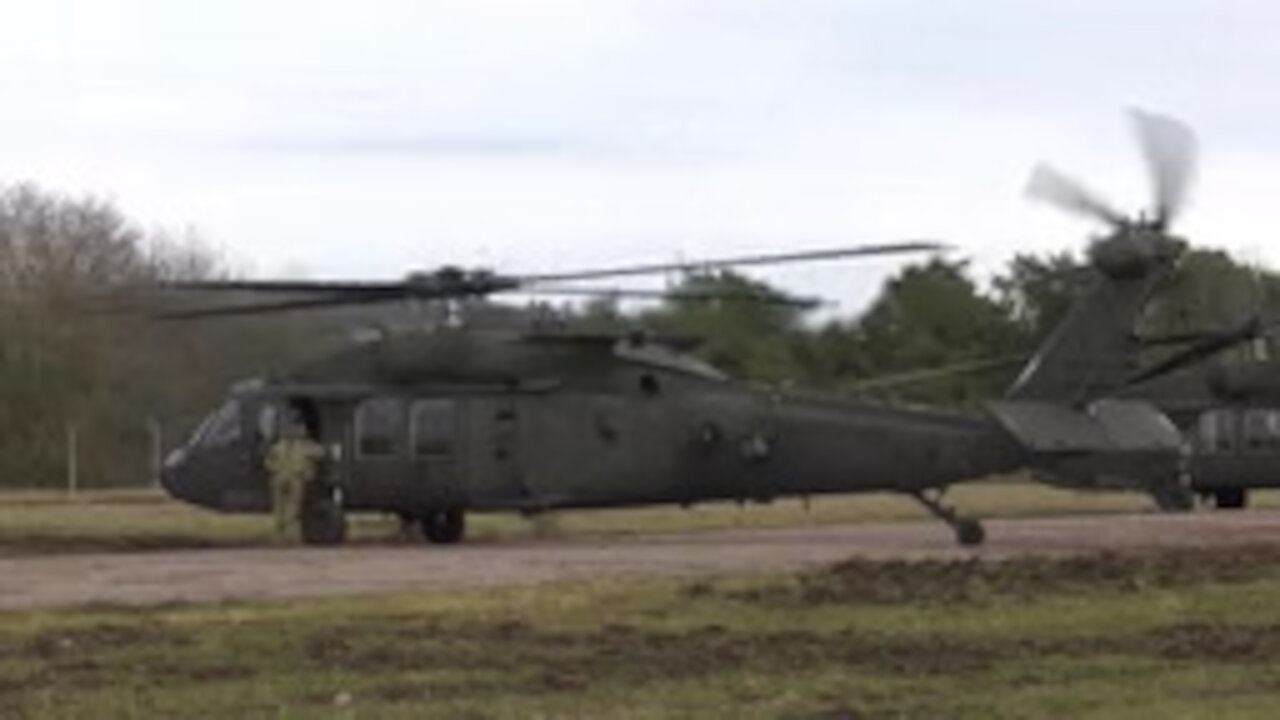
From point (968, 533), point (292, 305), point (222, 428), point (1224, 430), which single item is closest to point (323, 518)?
point (222, 428)

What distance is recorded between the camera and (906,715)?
12.7 m

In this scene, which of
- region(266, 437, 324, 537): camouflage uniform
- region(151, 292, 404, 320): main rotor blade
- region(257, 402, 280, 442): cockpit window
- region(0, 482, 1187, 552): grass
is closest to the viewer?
region(151, 292, 404, 320): main rotor blade

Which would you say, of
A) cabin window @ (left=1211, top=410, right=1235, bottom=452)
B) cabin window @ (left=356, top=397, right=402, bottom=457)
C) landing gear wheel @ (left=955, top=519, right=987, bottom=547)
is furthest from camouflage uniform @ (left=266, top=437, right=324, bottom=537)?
cabin window @ (left=1211, top=410, right=1235, bottom=452)

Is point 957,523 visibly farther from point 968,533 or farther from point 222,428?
point 222,428

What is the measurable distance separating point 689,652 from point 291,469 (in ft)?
53.9

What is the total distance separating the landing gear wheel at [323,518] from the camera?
31469 millimetres

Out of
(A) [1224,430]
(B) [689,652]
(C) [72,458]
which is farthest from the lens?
(C) [72,458]

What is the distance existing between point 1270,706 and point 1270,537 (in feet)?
62.4

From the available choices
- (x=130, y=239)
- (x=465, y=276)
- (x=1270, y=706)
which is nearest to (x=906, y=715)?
(x=1270, y=706)

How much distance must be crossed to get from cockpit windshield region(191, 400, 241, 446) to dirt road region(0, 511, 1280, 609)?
9.40 ft

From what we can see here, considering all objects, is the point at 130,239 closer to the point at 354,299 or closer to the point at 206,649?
the point at 354,299

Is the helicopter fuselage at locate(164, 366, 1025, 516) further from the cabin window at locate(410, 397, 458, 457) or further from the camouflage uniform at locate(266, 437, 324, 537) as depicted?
the camouflage uniform at locate(266, 437, 324, 537)

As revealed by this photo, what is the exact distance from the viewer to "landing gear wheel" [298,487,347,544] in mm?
31469

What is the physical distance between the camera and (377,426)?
104 ft
